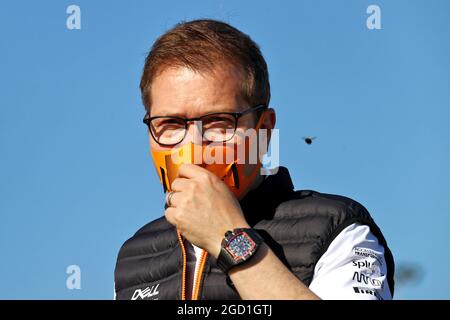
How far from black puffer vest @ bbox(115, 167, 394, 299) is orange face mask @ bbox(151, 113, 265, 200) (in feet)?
0.86

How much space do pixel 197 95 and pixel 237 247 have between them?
1.31 meters

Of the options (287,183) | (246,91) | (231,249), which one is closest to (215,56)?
(246,91)

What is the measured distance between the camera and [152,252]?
24.7 feet

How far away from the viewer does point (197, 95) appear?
621 centimetres

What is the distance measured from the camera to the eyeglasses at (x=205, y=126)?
20.4 feet

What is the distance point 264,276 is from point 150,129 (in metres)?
1.74

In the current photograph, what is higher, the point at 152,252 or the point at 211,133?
the point at 211,133

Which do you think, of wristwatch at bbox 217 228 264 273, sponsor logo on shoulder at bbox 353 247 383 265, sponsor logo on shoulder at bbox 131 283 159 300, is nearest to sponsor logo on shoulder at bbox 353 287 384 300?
sponsor logo on shoulder at bbox 353 247 383 265

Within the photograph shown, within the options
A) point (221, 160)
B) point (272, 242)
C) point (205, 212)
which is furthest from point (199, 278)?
point (205, 212)

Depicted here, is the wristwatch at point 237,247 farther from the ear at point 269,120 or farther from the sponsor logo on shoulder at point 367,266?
the ear at point 269,120

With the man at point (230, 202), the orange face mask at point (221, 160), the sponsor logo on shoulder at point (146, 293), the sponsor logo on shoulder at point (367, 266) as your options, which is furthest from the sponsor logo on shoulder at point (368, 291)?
the sponsor logo on shoulder at point (146, 293)

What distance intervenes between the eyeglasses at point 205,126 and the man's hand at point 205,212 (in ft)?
1.97

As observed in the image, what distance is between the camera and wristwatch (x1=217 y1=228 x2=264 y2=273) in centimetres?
538
